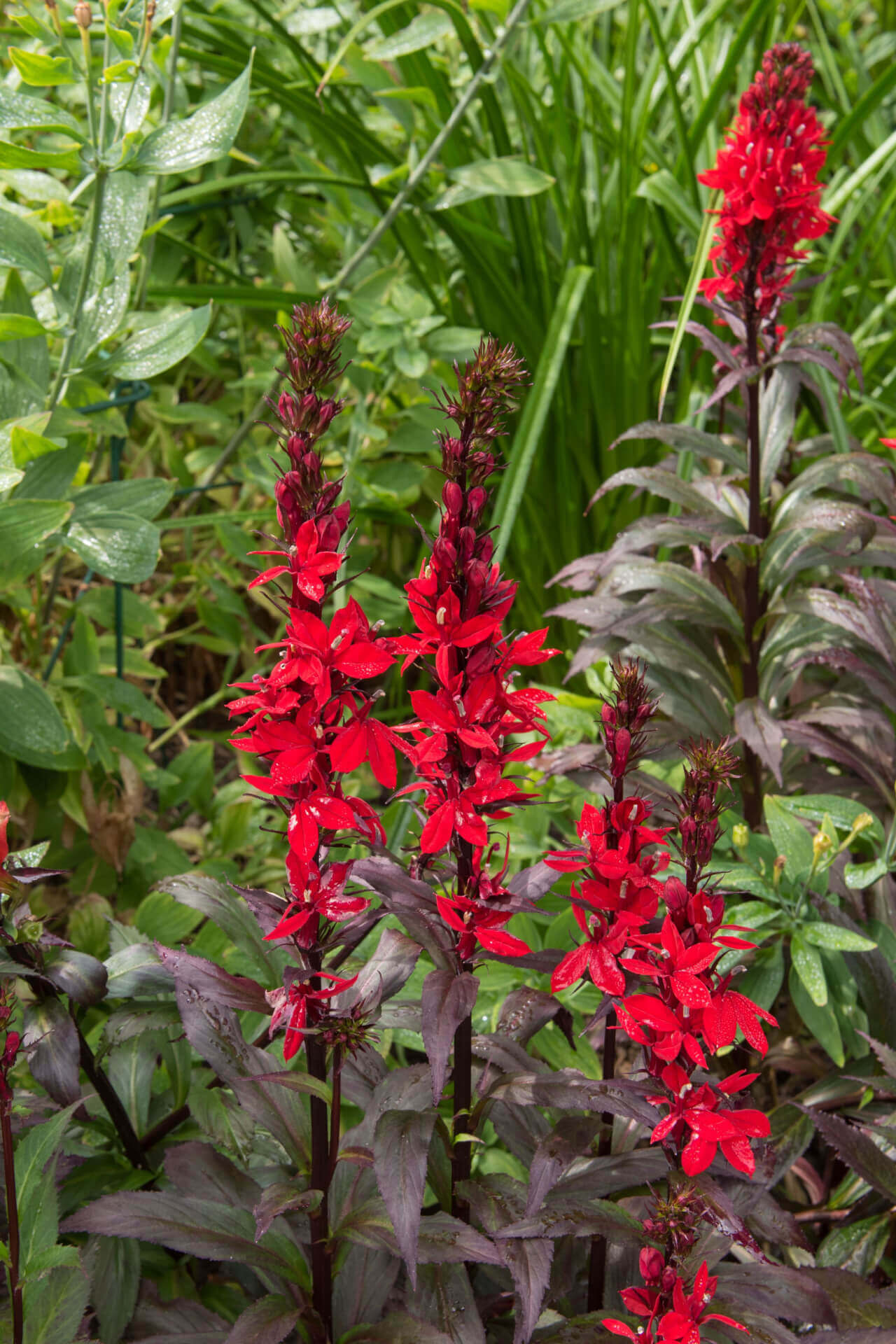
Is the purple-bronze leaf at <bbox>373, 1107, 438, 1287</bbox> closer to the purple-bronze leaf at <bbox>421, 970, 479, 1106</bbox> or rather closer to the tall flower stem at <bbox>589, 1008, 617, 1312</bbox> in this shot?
the purple-bronze leaf at <bbox>421, 970, 479, 1106</bbox>

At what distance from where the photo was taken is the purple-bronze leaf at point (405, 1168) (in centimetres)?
85

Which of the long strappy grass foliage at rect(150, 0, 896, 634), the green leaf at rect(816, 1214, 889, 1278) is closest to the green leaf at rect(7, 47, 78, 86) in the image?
the long strappy grass foliage at rect(150, 0, 896, 634)

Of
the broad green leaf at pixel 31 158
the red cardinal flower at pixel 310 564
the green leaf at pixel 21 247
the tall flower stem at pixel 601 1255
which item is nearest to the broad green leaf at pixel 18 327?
the green leaf at pixel 21 247

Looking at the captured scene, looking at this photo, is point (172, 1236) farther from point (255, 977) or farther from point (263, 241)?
point (263, 241)

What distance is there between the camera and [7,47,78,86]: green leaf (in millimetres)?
1337

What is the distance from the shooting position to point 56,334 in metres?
1.67

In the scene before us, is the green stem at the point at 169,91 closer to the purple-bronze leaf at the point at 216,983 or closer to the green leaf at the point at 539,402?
the green leaf at the point at 539,402

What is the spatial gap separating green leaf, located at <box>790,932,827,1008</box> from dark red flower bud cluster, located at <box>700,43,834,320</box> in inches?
36.5

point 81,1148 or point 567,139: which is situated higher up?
point 567,139

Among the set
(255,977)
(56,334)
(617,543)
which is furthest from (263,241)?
(255,977)

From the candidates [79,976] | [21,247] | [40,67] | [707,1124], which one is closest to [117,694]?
[21,247]

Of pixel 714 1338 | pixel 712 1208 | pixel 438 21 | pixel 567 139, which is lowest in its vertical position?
pixel 714 1338

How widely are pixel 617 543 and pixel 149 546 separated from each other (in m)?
0.73

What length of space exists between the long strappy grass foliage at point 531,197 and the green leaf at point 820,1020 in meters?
0.96
